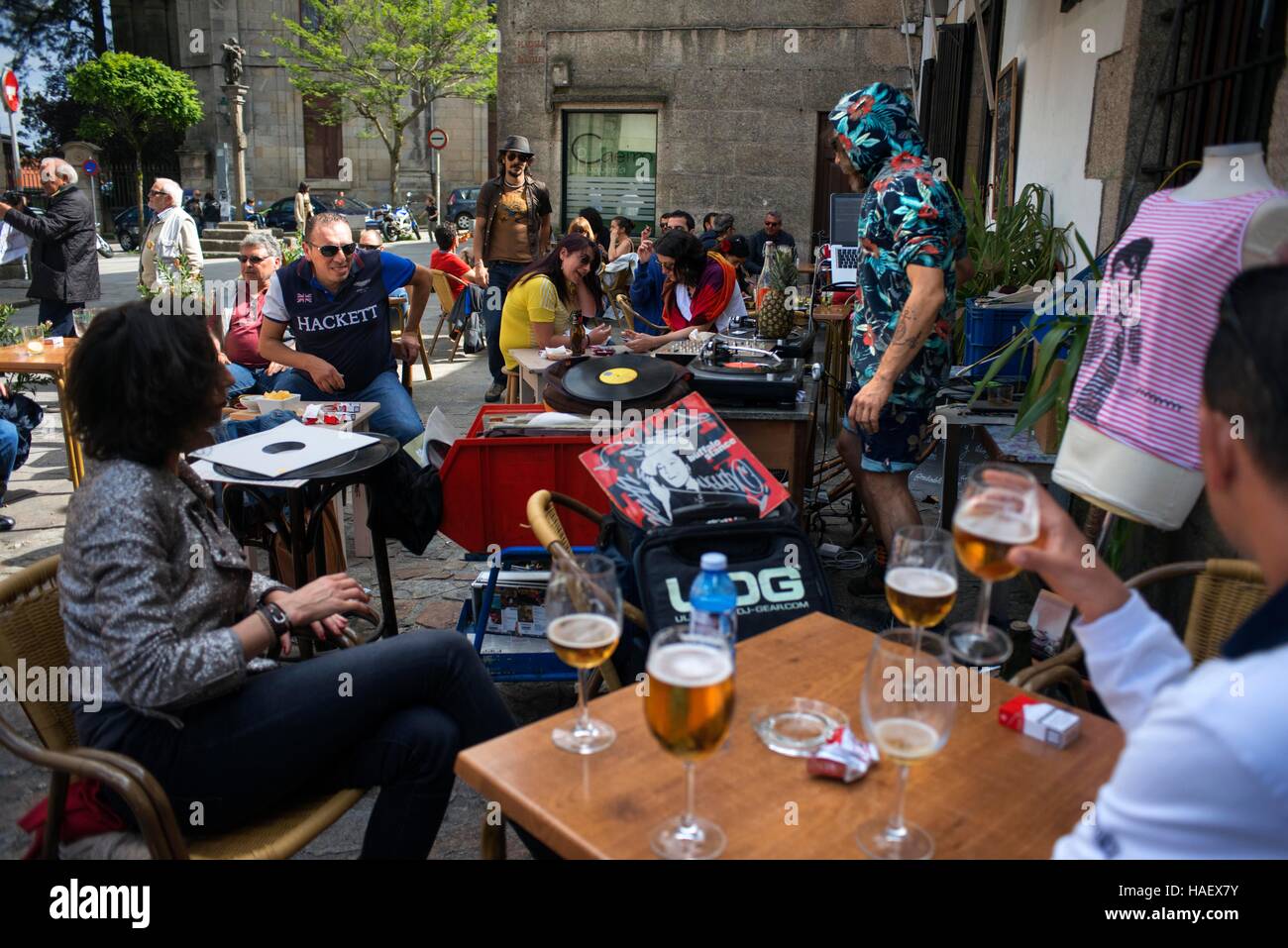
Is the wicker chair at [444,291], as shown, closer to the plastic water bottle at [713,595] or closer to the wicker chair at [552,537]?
the wicker chair at [552,537]

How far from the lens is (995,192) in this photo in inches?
289

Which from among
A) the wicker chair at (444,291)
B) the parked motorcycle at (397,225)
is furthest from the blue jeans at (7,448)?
the parked motorcycle at (397,225)

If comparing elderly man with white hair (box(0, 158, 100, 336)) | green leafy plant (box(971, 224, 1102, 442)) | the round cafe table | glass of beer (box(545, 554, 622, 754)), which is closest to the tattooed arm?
green leafy plant (box(971, 224, 1102, 442))

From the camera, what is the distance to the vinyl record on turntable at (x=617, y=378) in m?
3.53

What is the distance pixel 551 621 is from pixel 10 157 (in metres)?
18.8

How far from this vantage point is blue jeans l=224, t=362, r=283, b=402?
513cm

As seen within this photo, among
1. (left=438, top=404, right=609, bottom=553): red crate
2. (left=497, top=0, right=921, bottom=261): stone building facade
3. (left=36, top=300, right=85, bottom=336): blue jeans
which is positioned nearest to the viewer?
(left=438, top=404, right=609, bottom=553): red crate

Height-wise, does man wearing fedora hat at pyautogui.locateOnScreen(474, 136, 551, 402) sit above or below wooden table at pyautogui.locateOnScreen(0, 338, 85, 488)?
above

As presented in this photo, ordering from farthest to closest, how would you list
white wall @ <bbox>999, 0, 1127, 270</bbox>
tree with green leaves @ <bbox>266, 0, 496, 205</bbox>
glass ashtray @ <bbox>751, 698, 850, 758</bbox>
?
1. tree with green leaves @ <bbox>266, 0, 496, 205</bbox>
2. white wall @ <bbox>999, 0, 1127, 270</bbox>
3. glass ashtray @ <bbox>751, 698, 850, 758</bbox>

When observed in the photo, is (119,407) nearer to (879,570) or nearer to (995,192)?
(879,570)

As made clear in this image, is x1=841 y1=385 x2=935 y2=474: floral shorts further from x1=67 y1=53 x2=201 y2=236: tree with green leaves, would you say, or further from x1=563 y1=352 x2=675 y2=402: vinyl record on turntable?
x1=67 y1=53 x2=201 y2=236: tree with green leaves

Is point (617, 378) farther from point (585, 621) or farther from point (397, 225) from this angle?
point (397, 225)

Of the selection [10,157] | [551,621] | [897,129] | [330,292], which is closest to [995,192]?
[897,129]

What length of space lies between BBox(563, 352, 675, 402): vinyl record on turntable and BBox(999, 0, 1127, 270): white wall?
2.50 metres
